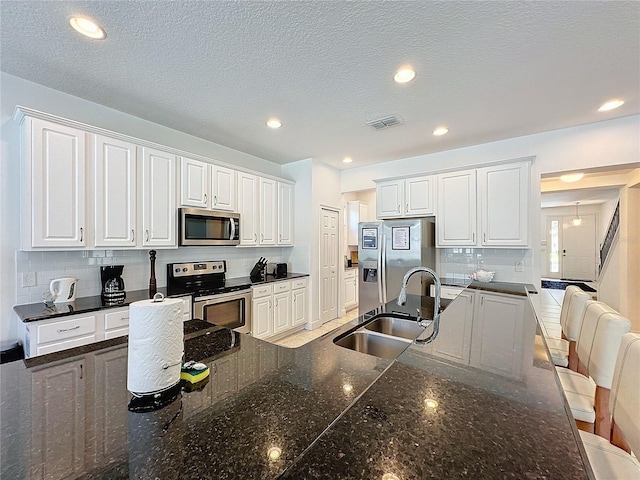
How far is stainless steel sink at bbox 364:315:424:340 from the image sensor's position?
1870 millimetres

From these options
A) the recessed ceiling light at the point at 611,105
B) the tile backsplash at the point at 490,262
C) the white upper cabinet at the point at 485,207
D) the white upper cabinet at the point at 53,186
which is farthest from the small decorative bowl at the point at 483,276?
the white upper cabinet at the point at 53,186

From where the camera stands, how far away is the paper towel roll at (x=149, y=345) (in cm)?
79

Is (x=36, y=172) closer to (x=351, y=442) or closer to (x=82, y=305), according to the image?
(x=82, y=305)

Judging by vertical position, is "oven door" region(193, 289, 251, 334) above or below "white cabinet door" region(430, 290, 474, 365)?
below

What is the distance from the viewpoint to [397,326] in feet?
6.36

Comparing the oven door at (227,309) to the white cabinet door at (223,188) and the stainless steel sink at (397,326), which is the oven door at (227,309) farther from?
the stainless steel sink at (397,326)

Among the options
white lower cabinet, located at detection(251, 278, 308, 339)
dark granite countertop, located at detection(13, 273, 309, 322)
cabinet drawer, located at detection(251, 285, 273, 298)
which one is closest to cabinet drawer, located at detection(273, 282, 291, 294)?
white lower cabinet, located at detection(251, 278, 308, 339)

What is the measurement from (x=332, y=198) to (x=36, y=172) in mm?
3691

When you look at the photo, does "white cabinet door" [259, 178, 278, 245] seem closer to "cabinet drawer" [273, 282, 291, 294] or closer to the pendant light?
"cabinet drawer" [273, 282, 291, 294]

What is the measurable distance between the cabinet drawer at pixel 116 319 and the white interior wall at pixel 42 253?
58cm

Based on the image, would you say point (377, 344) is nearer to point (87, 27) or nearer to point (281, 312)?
point (281, 312)

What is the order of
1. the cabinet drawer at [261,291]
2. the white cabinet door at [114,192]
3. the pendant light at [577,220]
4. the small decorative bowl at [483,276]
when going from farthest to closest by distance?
the pendant light at [577,220], the small decorative bowl at [483,276], the cabinet drawer at [261,291], the white cabinet door at [114,192]

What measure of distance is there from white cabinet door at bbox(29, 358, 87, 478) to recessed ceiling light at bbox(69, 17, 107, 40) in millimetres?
1928

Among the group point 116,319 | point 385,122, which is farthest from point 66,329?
point 385,122
